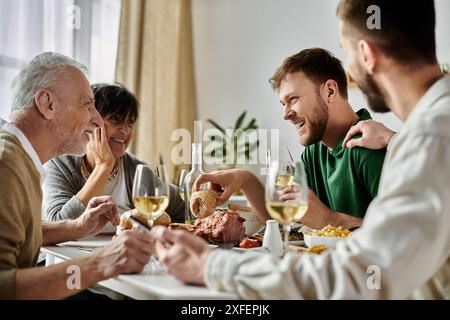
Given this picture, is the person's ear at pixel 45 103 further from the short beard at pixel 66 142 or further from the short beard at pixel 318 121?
the short beard at pixel 318 121

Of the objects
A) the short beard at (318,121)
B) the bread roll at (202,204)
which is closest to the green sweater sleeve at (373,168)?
the short beard at (318,121)

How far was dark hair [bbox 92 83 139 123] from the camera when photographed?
8.52 ft

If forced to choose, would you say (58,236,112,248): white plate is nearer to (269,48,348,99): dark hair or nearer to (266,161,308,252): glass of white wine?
(266,161,308,252): glass of white wine

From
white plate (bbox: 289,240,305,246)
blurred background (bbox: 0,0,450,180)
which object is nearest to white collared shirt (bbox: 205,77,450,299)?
white plate (bbox: 289,240,305,246)

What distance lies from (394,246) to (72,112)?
47.8 inches

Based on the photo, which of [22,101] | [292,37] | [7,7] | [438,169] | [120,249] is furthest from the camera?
[292,37]

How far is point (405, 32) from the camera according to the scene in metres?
1.18

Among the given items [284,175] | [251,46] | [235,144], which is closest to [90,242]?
[284,175]

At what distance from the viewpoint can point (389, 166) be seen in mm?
1086

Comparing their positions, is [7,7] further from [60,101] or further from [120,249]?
[120,249]

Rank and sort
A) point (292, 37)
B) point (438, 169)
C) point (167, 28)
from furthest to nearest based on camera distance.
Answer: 1. point (167, 28)
2. point (292, 37)
3. point (438, 169)

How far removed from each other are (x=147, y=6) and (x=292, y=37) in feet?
3.93

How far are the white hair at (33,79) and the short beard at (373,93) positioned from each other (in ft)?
3.26
